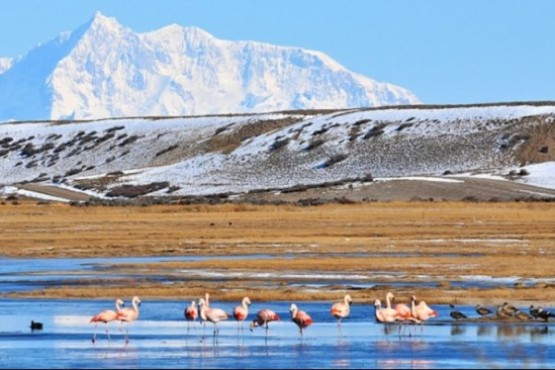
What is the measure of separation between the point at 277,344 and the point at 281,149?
11175 centimetres

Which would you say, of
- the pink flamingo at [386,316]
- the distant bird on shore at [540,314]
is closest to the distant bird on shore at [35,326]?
the pink flamingo at [386,316]

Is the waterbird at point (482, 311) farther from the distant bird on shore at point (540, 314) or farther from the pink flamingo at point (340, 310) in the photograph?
the pink flamingo at point (340, 310)

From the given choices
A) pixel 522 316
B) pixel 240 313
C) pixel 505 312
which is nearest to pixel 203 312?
pixel 240 313

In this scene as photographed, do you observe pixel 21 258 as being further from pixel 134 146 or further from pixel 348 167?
pixel 134 146

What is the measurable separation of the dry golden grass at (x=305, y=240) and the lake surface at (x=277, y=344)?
14.1 feet

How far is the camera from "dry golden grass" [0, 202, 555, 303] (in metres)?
35.1

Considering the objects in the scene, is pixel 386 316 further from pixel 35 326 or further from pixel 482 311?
pixel 35 326

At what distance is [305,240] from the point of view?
53.8 m

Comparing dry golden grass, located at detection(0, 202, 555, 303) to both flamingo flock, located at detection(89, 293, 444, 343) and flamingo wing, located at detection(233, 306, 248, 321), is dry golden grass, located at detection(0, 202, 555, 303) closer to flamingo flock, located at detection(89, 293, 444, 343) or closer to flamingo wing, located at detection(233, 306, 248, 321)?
flamingo flock, located at detection(89, 293, 444, 343)

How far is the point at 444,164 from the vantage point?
124688 millimetres

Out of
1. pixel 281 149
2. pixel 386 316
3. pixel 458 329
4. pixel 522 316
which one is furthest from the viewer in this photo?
pixel 281 149

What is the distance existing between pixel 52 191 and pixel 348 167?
27415 millimetres

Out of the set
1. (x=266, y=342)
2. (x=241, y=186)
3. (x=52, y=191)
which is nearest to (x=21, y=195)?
(x=52, y=191)

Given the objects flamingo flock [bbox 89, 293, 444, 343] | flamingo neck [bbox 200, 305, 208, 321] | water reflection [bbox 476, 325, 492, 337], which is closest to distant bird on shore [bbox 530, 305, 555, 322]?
water reflection [bbox 476, 325, 492, 337]
